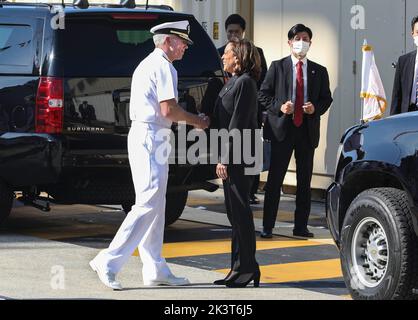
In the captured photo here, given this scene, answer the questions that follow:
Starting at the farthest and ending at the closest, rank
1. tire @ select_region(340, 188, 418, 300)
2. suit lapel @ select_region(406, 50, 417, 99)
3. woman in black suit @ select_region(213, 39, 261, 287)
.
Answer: suit lapel @ select_region(406, 50, 417, 99)
woman in black suit @ select_region(213, 39, 261, 287)
tire @ select_region(340, 188, 418, 300)

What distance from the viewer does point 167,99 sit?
948 cm

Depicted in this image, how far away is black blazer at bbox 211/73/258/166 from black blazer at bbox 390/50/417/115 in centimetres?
273

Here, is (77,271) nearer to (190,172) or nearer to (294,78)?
(190,172)

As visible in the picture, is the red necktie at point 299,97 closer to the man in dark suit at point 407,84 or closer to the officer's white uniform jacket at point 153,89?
the man in dark suit at point 407,84

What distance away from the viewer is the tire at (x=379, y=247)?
27.3ft

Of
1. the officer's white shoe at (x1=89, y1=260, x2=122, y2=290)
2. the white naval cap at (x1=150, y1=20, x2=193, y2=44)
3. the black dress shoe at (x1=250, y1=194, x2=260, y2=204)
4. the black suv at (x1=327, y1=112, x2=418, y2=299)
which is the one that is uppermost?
the white naval cap at (x1=150, y1=20, x2=193, y2=44)

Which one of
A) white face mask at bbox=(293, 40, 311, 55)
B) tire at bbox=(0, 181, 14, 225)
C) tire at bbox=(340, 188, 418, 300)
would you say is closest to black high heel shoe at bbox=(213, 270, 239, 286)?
tire at bbox=(340, 188, 418, 300)

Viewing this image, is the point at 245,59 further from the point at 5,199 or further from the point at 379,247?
the point at 5,199

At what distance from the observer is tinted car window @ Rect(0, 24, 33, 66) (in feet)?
39.1

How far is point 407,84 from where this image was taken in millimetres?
12023

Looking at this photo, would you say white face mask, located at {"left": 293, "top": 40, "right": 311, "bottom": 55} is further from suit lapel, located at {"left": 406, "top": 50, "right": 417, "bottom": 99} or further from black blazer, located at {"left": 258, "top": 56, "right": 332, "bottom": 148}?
suit lapel, located at {"left": 406, "top": 50, "right": 417, "bottom": 99}

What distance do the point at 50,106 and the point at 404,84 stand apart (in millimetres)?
3234

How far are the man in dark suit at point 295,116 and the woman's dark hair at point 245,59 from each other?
2.70 m

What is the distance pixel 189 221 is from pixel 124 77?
2468 millimetres
